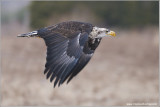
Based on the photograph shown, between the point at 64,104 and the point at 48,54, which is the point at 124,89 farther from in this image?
the point at 48,54

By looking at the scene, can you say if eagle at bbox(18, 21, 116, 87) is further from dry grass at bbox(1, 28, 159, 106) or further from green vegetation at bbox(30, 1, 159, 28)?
green vegetation at bbox(30, 1, 159, 28)

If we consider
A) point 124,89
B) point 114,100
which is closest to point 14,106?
point 114,100

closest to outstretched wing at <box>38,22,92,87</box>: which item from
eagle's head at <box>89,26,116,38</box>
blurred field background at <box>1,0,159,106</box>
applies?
eagle's head at <box>89,26,116,38</box>

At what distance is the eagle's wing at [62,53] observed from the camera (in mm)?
5602

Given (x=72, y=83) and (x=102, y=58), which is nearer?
(x=72, y=83)

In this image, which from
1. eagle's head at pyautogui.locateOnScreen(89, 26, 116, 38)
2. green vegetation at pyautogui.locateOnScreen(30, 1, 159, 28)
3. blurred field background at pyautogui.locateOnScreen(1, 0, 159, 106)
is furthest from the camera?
green vegetation at pyautogui.locateOnScreen(30, 1, 159, 28)

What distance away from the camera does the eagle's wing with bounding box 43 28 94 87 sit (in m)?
5.60

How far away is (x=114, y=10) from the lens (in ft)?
82.6

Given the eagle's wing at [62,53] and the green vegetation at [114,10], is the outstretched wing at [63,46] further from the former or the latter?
the green vegetation at [114,10]

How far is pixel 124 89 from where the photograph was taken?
11219 millimetres

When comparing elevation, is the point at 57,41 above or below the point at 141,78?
above

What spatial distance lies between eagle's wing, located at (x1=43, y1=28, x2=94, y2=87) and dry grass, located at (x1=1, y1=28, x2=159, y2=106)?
144 inches

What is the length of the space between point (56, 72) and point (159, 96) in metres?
5.46

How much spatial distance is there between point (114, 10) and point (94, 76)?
13438 mm
